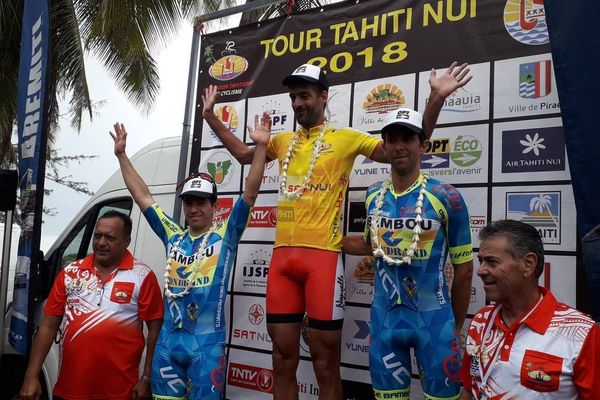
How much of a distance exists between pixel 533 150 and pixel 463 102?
18.1 inches

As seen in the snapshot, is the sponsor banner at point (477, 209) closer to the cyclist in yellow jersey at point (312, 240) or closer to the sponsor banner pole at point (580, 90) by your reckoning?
the cyclist in yellow jersey at point (312, 240)

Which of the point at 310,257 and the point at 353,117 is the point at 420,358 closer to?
the point at 310,257

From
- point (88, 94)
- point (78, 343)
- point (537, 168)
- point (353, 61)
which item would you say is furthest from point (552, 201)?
point (88, 94)

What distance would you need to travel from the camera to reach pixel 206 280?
3.00 meters

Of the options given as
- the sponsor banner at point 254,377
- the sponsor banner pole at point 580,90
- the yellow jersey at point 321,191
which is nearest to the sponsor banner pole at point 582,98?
the sponsor banner pole at point 580,90

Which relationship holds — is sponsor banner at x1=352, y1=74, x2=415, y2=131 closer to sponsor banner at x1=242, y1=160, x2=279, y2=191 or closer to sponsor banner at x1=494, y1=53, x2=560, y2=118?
sponsor banner at x1=494, y1=53, x2=560, y2=118

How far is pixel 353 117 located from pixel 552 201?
1235 millimetres

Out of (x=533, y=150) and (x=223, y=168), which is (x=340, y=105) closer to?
(x=223, y=168)

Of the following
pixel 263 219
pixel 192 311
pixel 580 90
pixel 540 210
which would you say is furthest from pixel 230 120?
pixel 580 90

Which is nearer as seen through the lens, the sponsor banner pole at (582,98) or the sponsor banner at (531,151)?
the sponsor banner pole at (582,98)

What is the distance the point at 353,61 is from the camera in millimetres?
3572

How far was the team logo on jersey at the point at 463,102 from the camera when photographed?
3.08 meters

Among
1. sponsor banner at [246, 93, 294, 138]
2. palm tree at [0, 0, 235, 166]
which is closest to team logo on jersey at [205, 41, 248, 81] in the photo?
sponsor banner at [246, 93, 294, 138]

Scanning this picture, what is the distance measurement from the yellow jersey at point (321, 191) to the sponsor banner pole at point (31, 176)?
1726 mm
